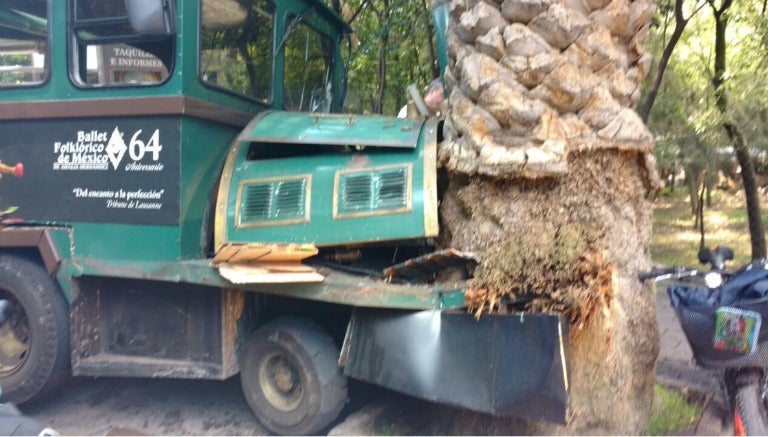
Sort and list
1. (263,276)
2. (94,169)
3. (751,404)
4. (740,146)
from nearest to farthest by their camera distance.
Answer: (751,404)
(263,276)
(94,169)
(740,146)

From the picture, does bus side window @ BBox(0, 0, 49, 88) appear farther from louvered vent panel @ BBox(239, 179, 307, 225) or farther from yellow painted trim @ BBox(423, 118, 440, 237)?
yellow painted trim @ BBox(423, 118, 440, 237)

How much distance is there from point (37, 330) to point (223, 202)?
1.41m

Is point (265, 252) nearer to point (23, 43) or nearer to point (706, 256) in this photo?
point (706, 256)

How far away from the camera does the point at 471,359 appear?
3.01 meters

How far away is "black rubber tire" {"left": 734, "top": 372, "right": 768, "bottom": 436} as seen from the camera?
2891 mm

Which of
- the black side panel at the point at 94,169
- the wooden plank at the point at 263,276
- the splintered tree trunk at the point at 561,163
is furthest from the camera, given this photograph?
the black side panel at the point at 94,169

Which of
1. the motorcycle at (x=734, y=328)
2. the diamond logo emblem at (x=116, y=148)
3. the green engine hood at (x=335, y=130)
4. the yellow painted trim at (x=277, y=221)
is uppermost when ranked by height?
the green engine hood at (x=335, y=130)

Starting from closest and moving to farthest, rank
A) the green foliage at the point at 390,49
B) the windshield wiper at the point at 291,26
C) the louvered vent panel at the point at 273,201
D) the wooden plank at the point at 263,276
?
the wooden plank at the point at 263,276 → the louvered vent panel at the point at 273,201 → the windshield wiper at the point at 291,26 → the green foliage at the point at 390,49

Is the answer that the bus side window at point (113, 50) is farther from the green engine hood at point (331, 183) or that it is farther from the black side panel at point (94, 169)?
the green engine hood at point (331, 183)

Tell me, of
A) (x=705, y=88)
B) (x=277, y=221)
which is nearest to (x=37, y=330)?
(x=277, y=221)

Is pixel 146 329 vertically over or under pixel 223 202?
under

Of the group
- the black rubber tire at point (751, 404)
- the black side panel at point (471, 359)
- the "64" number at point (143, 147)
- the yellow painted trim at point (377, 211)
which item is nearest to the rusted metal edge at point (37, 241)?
the "64" number at point (143, 147)

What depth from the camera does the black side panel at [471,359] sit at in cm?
282

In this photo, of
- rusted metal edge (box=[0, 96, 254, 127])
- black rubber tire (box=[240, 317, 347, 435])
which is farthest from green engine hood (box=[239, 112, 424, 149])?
black rubber tire (box=[240, 317, 347, 435])
